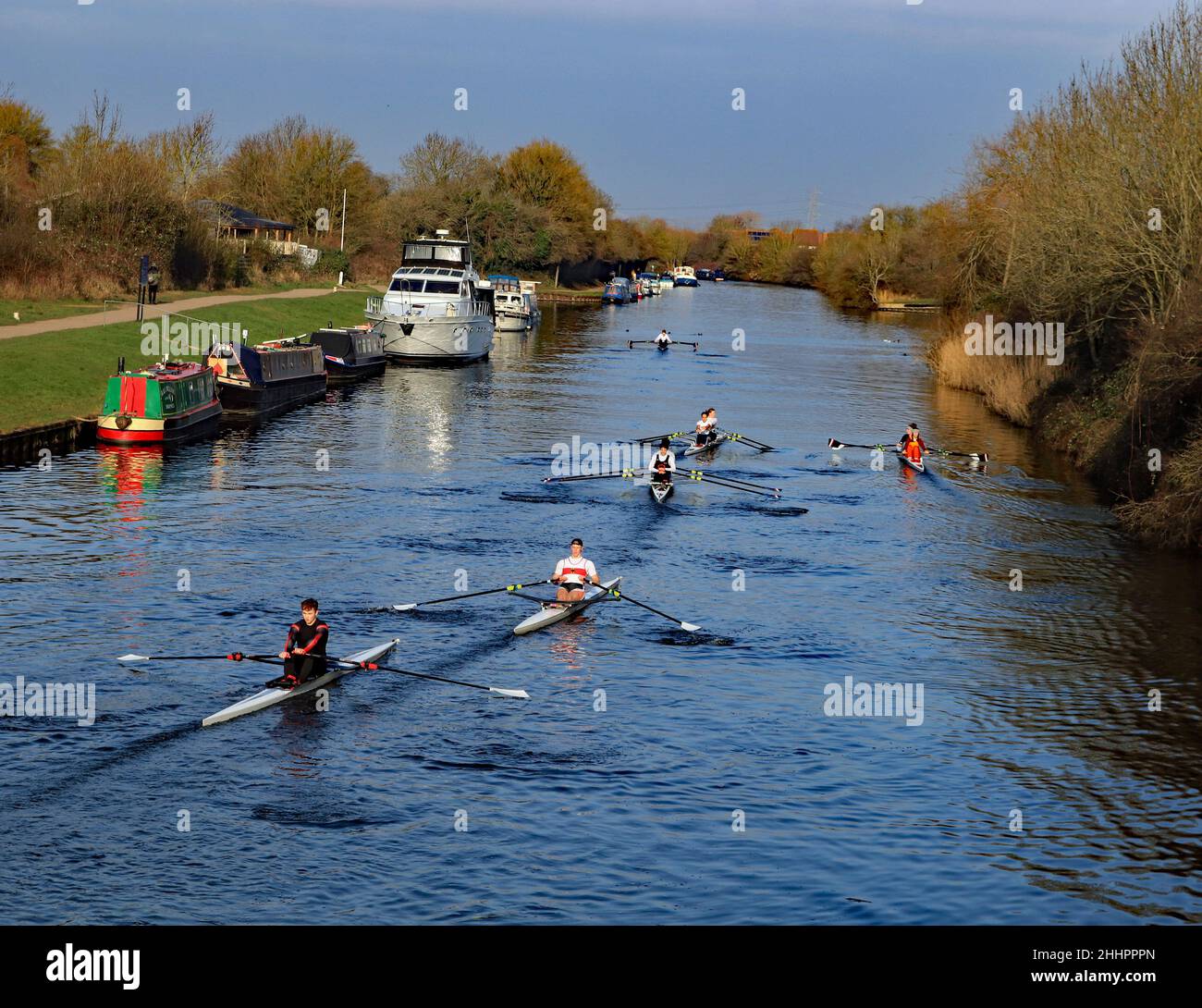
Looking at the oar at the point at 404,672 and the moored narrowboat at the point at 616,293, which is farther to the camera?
the moored narrowboat at the point at 616,293

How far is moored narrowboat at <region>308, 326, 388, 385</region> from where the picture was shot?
7275 centimetres

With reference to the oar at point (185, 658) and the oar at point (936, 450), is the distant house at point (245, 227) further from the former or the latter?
the oar at point (185, 658)

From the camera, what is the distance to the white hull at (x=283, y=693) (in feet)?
73.9

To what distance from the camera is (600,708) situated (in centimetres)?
2447

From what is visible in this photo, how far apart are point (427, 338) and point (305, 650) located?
196 ft

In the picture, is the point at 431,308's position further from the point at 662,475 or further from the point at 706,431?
the point at 662,475

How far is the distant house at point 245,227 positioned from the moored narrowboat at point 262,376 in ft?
130

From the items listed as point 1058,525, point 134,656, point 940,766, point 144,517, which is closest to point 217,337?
point 144,517

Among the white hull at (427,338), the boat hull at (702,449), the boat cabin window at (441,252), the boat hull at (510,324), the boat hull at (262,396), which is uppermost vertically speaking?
the boat cabin window at (441,252)

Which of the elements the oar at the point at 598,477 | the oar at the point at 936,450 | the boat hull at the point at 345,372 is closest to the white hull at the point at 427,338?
the boat hull at the point at 345,372

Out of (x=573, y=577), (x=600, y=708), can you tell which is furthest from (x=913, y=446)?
(x=600, y=708)

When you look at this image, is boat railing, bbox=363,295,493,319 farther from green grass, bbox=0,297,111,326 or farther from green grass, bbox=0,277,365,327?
green grass, bbox=0,297,111,326
